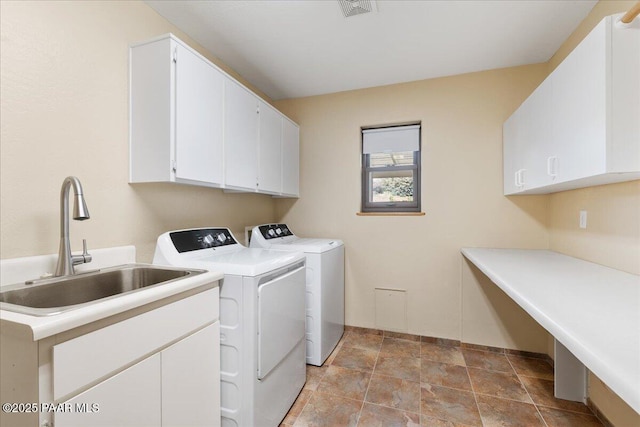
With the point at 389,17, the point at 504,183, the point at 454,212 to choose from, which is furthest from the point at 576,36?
the point at 454,212

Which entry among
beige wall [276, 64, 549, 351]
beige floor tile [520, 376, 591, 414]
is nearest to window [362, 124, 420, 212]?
beige wall [276, 64, 549, 351]

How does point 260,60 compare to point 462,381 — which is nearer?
point 462,381

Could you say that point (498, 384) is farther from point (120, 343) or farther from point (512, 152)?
point (120, 343)

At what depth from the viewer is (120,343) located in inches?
37.3

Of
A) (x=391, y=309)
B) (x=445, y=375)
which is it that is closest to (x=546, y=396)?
(x=445, y=375)

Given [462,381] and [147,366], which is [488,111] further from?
[147,366]

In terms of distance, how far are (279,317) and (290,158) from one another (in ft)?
5.66

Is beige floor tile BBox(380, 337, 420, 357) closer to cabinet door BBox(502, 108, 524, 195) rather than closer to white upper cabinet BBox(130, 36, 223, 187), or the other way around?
cabinet door BBox(502, 108, 524, 195)

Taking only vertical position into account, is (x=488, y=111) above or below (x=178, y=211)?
above

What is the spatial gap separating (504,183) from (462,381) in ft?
5.40

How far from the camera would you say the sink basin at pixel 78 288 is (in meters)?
1.01

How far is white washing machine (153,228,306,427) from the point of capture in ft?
4.74

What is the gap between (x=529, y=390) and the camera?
1.97 metres

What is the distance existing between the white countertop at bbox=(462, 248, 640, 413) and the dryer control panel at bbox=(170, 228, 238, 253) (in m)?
1.74
